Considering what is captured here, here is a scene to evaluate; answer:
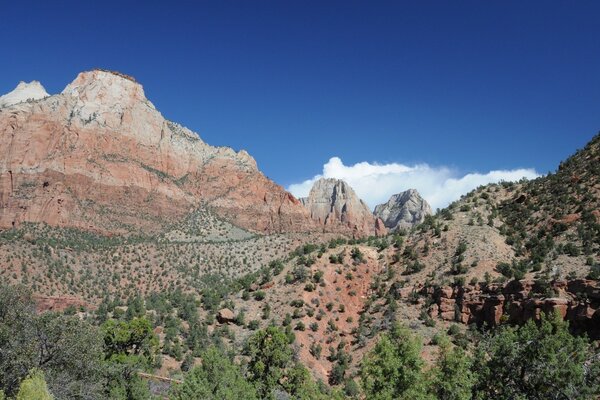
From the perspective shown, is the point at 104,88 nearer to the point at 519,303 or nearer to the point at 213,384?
the point at 213,384

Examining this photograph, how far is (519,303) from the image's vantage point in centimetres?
3256

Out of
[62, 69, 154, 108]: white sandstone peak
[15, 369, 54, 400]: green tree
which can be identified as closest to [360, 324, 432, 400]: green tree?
[15, 369, 54, 400]: green tree

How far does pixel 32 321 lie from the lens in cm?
2080

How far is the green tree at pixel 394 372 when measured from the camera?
56.9ft

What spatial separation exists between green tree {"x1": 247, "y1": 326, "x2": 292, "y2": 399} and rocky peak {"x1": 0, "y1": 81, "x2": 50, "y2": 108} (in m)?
158

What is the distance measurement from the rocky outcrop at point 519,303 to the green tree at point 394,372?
11.8 m

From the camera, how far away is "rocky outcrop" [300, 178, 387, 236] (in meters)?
167

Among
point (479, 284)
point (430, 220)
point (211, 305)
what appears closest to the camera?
point (479, 284)

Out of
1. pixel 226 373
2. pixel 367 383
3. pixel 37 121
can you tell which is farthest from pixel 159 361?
pixel 37 121

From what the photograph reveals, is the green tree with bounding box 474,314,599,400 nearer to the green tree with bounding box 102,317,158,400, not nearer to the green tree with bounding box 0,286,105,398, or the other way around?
the green tree with bounding box 0,286,105,398

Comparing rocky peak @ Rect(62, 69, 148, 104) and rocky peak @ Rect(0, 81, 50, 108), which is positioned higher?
rocky peak @ Rect(0, 81, 50, 108)

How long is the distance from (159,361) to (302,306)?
1297cm

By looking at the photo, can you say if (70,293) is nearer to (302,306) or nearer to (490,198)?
(302,306)

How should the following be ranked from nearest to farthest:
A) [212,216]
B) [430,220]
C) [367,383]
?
[367,383], [430,220], [212,216]
